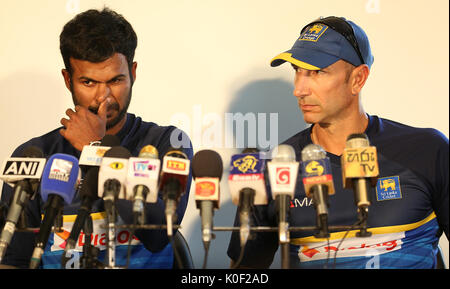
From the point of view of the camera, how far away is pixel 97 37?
347 cm

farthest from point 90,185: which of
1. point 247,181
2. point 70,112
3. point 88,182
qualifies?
point 70,112

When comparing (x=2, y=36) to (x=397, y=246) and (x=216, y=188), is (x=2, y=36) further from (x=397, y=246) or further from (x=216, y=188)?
(x=397, y=246)

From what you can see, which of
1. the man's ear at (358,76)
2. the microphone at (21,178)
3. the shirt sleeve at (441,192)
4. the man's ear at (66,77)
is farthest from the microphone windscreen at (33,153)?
the shirt sleeve at (441,192)

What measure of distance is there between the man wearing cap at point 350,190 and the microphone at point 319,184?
57 centimetres

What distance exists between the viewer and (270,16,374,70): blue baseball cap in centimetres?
306

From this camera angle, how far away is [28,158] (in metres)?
2.27

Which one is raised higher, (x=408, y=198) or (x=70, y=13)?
(x=70, y=13)

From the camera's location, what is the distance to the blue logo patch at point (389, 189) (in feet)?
9.37

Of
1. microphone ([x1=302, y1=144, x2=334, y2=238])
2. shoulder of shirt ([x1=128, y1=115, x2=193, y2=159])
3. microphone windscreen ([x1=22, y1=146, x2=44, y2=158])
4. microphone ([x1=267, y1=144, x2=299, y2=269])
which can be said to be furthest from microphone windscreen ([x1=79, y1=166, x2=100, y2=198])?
shoulder of shirt ([x1=128, y1=115, x2=193, y2=159])

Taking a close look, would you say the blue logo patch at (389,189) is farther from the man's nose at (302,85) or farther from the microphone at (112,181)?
the microphone at (112,181)

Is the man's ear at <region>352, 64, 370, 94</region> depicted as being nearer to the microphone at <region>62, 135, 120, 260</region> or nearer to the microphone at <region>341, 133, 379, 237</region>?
the microphone at <region>341, 133, 379, 237</region>
